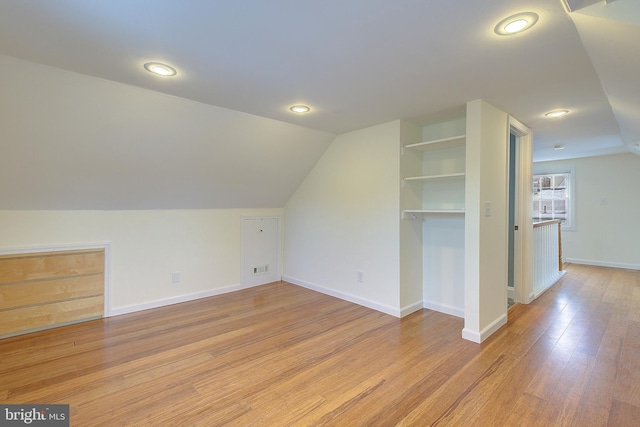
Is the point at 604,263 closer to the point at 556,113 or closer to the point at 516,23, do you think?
the point at 556,113

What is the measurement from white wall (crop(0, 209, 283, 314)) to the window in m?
6.35

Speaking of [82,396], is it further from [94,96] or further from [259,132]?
[259,132]

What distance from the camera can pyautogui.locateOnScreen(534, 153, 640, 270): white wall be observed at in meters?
5.48

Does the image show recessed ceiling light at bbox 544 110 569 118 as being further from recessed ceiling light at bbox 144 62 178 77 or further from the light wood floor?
recessed ceiling light at bbox 144 62 178 77

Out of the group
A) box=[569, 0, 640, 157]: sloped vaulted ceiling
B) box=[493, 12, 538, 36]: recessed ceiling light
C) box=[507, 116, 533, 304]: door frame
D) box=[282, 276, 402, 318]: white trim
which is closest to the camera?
box=[569, 0, 640, 157]: sloped vaulted ceiling

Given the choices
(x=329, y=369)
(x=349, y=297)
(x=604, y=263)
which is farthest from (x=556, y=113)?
(x=604, y=263)

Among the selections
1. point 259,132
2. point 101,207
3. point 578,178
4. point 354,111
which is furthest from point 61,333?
point 578,178

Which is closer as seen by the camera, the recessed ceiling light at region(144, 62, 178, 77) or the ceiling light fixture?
the recessed ceiling light at region(144, 62, 178, 77)

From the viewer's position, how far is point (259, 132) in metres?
3.40

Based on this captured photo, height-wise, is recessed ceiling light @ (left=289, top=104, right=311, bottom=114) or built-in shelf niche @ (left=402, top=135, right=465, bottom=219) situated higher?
recessed ceiling light @ (left=289, top=104, right=311, bottom=114)

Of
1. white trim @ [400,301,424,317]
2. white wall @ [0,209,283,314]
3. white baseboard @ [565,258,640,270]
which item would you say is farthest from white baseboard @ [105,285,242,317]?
white baseboard @ [565,258,640,270]

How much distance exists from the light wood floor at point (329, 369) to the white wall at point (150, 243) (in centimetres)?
35

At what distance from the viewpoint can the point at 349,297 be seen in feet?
12.7

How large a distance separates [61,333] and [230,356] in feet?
5.78
